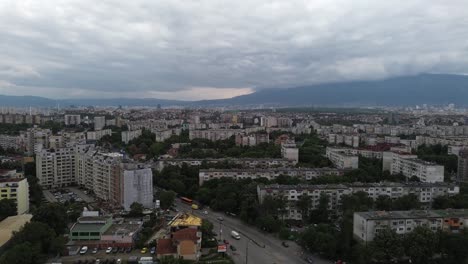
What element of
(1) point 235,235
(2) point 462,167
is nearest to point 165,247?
(1) point 235,235

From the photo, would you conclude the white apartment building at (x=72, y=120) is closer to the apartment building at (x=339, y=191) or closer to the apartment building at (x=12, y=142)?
the apartment building at (x=12, y=142)

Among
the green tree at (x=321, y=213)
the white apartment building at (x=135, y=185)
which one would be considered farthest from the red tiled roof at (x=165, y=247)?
the green tree at (x=321, y=213)

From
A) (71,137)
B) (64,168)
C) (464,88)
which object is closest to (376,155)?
(64,168)

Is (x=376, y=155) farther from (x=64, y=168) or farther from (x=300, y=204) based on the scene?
(x=64, y=168)

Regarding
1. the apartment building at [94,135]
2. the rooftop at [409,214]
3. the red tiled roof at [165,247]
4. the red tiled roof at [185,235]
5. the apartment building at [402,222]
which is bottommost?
the red tiled roof at [165,247]

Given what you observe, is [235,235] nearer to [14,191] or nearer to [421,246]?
[421,246]

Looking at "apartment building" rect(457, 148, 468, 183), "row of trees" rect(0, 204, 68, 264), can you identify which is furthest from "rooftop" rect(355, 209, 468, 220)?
"apartment building" rect(457, 148, 468, 183)
